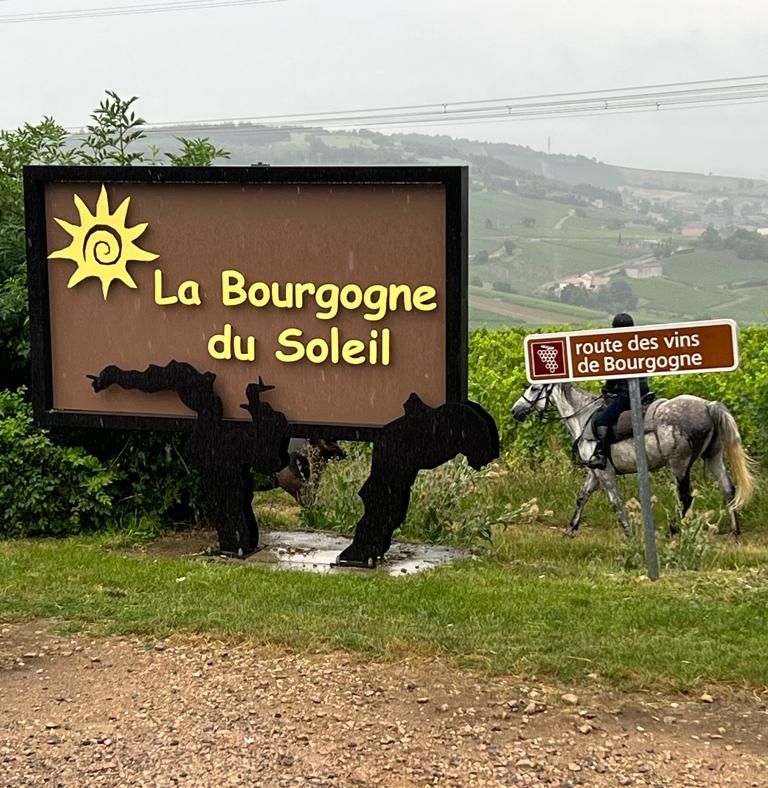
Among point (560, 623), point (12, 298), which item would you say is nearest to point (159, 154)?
point (12, 298)

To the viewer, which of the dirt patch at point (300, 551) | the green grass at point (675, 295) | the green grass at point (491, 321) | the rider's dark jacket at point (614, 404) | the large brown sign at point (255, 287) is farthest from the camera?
the green grass at point (675, 295)

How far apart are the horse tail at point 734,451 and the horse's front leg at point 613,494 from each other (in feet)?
3.93

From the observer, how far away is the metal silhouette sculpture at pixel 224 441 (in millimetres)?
9945

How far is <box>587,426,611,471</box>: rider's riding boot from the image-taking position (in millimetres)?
12852

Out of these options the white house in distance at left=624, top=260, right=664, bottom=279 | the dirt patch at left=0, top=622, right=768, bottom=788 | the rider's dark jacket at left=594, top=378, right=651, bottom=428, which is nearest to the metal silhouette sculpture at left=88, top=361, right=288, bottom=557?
the dirt patch at left=0, top=622, right=768, bottom=788

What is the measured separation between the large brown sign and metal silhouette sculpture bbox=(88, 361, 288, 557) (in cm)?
11

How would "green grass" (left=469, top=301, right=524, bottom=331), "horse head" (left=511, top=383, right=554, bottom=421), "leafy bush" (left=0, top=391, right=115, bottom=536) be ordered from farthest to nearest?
"green grass" (left=469, top=301, right=524, bottom=331) < "horse head" (left=511, top=383, right=554, bottom=421) < "leafy bush" (left=0, top=391, right=115, bottom=536)

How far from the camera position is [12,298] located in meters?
11.8

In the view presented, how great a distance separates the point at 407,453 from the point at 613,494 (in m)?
4.17

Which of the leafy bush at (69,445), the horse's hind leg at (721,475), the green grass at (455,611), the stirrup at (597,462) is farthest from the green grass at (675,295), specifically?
the green grass at (455,611)

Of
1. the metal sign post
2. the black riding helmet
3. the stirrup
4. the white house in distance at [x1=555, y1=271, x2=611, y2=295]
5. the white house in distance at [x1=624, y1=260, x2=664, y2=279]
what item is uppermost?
the white house in distance at [x1=624, y1=260, x2=664, y2=279]

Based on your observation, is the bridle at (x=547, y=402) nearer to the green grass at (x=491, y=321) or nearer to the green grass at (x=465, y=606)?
the green grass at (x=465, y=606)

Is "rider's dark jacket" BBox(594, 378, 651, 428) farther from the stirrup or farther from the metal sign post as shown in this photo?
the metal sign post

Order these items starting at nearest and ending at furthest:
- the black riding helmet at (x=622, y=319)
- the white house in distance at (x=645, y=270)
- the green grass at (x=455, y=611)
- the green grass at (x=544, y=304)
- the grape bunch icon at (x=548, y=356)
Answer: the green grass at (x=455, y=611)
the grape bunch icon at (x=548, y=356)
the black riding helmet at (x=622, y=319)
the green grass at (x=544, y=304)
the white house in distance at (x=645, y=270)
